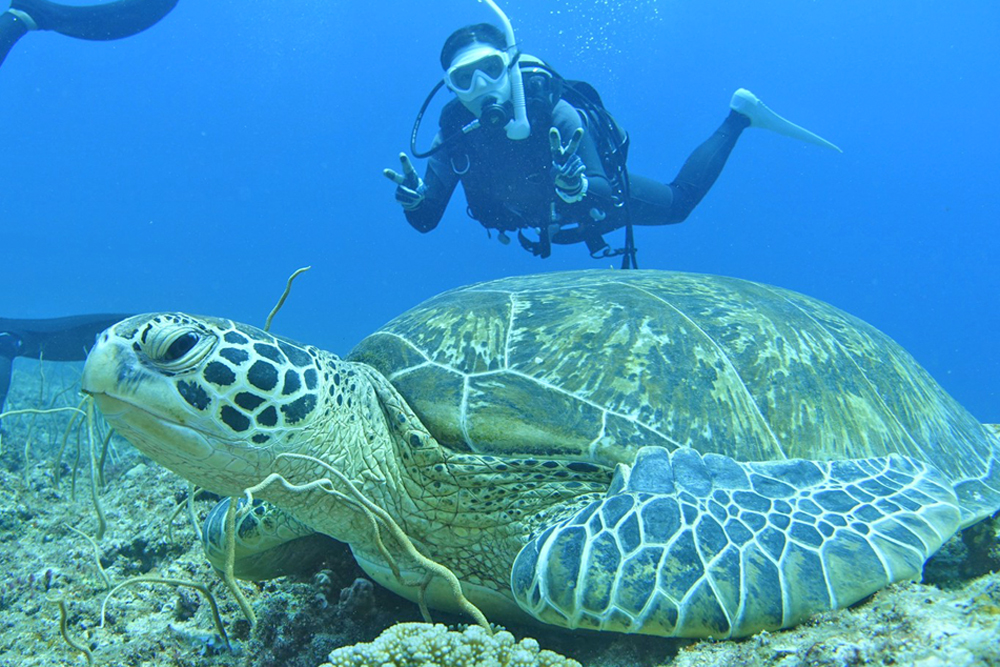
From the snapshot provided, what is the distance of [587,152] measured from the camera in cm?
530

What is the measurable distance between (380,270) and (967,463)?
90.7 metres

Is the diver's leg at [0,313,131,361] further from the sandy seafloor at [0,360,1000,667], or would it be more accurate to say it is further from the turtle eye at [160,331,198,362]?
the turtle eye at [160,331,198,362]

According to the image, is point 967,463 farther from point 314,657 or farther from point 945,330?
point 945,330

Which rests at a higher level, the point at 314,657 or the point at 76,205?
the point at 314,657

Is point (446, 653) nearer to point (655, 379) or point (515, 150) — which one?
point (655, 379)

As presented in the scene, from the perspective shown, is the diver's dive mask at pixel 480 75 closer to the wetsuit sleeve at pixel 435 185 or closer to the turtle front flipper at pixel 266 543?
the wetsuit sleeve at pixel 435 185


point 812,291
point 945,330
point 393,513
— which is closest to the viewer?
point 393,513

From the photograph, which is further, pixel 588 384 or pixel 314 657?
pixel 588 384

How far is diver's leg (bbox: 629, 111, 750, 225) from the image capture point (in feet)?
21.9

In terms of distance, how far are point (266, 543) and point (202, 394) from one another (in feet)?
2.60

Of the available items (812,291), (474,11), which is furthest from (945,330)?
(474,11)

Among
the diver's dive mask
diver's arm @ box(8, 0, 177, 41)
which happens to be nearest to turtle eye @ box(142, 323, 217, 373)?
the diver's dive mask

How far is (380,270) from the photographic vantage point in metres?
89.4

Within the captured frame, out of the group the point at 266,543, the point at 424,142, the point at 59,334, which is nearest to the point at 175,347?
the point at 266,543
